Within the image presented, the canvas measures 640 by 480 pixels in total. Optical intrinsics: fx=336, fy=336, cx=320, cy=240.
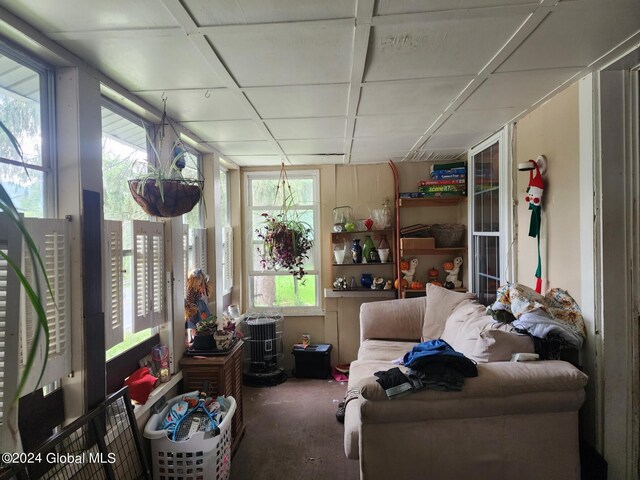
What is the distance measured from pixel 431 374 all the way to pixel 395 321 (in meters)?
1.50

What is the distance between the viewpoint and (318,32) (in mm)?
1328

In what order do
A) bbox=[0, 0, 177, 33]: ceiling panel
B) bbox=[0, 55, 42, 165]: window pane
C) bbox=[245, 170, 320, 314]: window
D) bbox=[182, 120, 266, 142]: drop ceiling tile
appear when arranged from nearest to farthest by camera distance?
1. bbox=[0, 0, 177, 33]: ceiling panel
2. bbox=[0, 55, 42, 165]: window pane
3. bbox=[182, 120, 266, 142]: drop ceiling tile
4. bbox=[245, 170, 320, 314]: window

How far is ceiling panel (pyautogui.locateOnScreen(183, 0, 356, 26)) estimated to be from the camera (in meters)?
1.16

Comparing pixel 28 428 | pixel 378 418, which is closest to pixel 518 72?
pixel 378 418

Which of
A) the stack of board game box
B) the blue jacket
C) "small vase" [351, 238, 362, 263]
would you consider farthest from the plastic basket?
the stack of board game box

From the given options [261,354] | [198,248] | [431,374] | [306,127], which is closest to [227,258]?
[198,248]

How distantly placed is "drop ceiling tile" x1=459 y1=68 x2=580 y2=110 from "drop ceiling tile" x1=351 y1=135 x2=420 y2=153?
76 cm

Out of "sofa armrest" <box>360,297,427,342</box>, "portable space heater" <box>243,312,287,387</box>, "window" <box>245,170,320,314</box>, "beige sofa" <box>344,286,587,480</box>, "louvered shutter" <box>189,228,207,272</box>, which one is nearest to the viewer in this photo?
"beige sofa" <box>344,286,587,480</box>

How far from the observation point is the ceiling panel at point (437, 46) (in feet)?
4.27

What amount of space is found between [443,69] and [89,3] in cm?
148

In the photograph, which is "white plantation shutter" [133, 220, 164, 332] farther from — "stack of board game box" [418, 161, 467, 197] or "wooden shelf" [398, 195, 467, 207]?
"stack of board game box" [418, 161, 467, 197]

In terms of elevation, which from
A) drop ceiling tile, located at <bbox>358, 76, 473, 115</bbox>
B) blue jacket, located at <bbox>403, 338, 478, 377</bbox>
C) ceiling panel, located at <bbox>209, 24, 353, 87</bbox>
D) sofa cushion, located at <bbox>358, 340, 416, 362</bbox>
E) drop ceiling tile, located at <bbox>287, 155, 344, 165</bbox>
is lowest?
sofa cushion, located at <bbox>358, 340, 416, 362</bbox>

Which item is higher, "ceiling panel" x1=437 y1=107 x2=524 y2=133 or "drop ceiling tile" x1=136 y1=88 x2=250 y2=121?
"ceiling panel" x1=437 y1=107 x2=524 y2=133

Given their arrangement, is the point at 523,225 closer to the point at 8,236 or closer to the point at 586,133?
the point at 586,133
